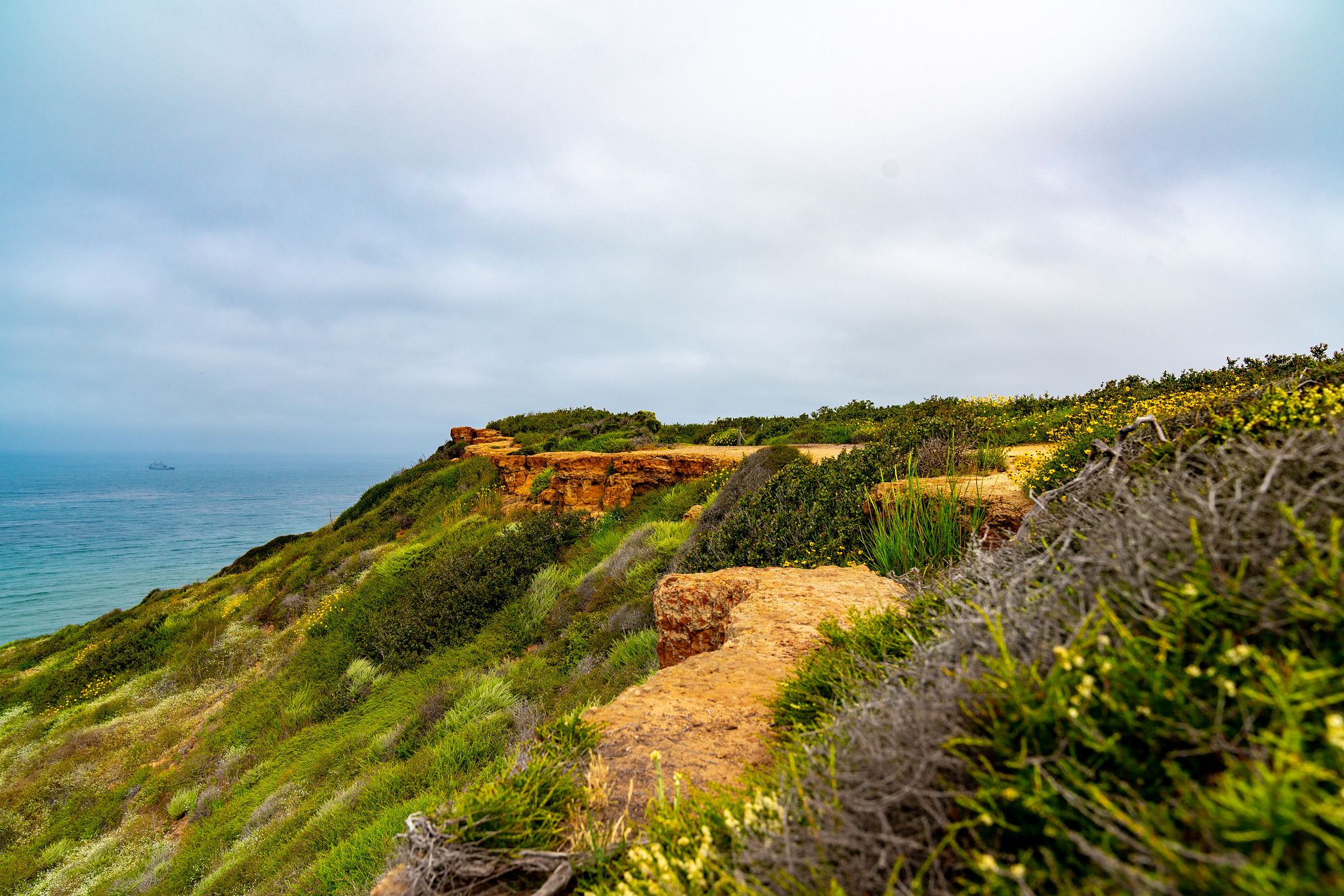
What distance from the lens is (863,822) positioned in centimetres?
147

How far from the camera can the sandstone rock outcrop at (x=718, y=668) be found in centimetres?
250

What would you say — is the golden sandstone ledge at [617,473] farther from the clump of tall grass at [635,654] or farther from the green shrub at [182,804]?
the green shrub at [182,804]

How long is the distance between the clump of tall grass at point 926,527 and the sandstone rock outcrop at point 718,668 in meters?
0.28

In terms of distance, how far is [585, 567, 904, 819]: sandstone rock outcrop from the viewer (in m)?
2.50

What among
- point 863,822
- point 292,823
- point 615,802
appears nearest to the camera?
point 863,822

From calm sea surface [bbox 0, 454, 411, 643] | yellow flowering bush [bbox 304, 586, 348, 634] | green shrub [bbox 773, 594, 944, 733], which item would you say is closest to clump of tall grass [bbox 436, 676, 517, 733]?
green shrub [bbox 773, 594, 944, 733]

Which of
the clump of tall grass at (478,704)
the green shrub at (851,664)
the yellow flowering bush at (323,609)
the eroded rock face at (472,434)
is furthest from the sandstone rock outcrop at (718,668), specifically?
the eroded rock face at (472,434)

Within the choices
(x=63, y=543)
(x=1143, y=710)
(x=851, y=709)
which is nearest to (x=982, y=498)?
(x=851, y=709)

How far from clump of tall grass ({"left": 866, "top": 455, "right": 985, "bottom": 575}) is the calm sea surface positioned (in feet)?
109

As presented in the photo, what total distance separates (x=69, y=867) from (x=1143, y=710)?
12.2m

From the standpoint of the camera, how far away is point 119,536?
184 ft

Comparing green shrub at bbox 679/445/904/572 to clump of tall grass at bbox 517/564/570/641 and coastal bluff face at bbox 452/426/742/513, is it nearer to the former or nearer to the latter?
clump of tall grass at bbox 517/564/570/641

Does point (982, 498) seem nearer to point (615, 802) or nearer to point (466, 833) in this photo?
point (615, 802)

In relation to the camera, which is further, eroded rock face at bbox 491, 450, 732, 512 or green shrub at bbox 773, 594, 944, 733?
eroded rock face at bbox 491, 450, 732, 512
